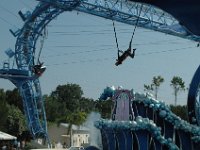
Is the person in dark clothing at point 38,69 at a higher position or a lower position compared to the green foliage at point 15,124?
higher

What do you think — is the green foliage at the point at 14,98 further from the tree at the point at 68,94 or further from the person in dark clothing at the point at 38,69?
the person in dark clothing at the point at 38,69

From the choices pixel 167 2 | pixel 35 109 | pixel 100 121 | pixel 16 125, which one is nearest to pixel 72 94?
pixel 16 125

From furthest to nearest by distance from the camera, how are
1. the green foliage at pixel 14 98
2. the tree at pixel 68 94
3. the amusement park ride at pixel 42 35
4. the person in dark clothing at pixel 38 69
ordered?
the tree at pixel 68 94, the green foliage at pixel 14 98, the person in dark clothing at pixel 38 69, the amusement park ride at pixel 42 35

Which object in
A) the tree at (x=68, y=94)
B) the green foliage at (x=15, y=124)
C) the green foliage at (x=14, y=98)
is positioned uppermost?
the tree at (x=68, y=94)

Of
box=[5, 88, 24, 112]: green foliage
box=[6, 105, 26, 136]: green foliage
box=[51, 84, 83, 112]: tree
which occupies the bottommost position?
box=[6, 105, 26, 136]: green foliage

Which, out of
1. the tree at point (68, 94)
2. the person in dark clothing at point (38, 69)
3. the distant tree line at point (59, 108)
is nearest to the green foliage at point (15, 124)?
the distant tree line at point (59, 108)

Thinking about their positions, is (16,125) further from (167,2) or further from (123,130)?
(167,2)

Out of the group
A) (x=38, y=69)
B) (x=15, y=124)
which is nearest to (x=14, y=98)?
(x=15, y=124)

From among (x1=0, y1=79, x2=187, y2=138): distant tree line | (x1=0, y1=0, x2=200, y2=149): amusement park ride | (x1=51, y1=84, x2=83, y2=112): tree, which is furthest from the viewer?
(x1=51, y1=84, x2=83, y2=112): tree

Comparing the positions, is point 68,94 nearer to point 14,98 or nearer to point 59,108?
point 59,108

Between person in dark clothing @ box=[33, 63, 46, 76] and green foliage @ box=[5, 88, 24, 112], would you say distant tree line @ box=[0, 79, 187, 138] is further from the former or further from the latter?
person in dark clothing @ box=[33, 63, 46, 76]

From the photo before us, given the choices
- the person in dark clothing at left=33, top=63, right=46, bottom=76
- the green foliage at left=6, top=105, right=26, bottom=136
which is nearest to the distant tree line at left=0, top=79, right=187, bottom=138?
the green foliage at left=6, top=105, right=26, bottom=136

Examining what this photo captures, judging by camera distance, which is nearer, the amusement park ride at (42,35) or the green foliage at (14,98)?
the amusement park ride at (42,35)

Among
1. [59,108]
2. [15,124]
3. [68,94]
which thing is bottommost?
[15,124]
